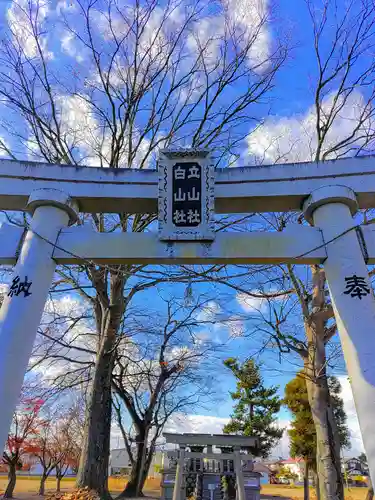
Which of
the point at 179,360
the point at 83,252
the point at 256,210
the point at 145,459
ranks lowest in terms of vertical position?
the point at 145,459

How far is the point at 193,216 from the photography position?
4.35 m

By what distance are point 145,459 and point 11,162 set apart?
1545 cm

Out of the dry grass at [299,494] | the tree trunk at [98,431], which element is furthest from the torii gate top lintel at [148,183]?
the dry grass at [299,494]

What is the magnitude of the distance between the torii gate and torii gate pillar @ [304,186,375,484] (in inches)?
0.4

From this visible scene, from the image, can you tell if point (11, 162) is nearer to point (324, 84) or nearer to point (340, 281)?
point (340, 281)

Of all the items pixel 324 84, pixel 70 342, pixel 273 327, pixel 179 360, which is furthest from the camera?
pixel 179 360

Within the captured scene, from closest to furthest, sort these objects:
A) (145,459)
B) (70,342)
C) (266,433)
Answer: (70,342)
(145,459)
(266,433)

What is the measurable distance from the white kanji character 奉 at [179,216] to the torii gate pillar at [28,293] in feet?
4.21

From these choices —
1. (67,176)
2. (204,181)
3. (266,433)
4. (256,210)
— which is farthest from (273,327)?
(266,433)

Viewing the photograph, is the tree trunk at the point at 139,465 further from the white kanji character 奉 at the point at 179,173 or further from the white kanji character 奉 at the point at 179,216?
the white kanji character 奉 at the point at 179,173

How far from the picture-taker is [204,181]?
4.52 metres

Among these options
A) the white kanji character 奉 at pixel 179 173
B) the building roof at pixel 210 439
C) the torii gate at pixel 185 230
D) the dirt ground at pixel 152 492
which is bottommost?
the dirt ground at pixel 152 492

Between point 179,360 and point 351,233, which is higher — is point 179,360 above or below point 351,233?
above

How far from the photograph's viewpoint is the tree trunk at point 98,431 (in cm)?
753
